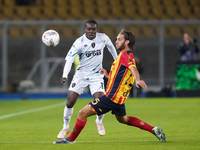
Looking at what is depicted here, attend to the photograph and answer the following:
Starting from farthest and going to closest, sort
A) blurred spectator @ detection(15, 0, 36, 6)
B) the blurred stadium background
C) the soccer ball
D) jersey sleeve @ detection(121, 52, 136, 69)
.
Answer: blurred spectator @ detection(15, 0, 36, 6) < the blurred stadium background < the soccer ball < jersey sleeve @ detection(121, 52, 136, 69)

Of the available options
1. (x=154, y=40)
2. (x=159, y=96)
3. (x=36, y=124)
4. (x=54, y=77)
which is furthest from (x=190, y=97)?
(x=36, y=124)

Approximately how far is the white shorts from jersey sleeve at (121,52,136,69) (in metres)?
1.68

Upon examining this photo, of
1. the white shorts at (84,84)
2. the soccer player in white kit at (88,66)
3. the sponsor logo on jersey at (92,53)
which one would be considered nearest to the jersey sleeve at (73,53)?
the soccer player in white kit at (88,66)

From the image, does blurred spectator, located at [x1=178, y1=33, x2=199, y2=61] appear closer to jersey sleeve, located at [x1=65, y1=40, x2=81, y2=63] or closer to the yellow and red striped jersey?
Answer: jersey sleeve, located at [x1=65, y1=40, x2=81, y2=63]

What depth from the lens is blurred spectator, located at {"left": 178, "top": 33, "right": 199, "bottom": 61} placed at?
51.9ft

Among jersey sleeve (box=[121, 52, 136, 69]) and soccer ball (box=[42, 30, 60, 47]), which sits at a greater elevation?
soccer ball (box=[42, 30, 60, 47])

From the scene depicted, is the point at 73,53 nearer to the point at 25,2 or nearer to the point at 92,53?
the point at 92,53

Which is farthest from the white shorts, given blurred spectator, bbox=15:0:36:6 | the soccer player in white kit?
blurred spectator, bbox=15:0:36:6

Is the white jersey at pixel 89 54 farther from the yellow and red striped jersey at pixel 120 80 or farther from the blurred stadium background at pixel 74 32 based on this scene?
the blurred stadium background at pixel 74 32

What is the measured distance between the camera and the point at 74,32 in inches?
757

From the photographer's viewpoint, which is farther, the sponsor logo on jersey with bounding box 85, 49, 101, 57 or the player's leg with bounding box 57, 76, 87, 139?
the sponsor logo on jersey with bounding box 85, 49, 101, 57

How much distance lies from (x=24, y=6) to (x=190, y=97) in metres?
10.8

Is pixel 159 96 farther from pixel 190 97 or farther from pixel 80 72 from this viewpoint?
pixel 80 72

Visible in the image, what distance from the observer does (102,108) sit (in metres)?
5.80
